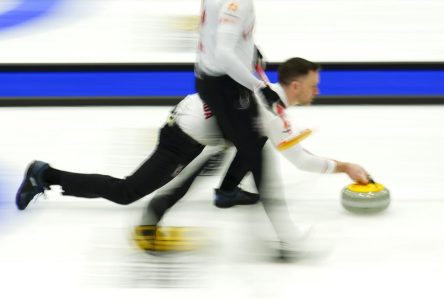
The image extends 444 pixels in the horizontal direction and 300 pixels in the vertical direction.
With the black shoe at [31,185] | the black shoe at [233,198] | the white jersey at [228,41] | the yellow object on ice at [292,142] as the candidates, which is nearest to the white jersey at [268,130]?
the yellow object on ice at [292,142]

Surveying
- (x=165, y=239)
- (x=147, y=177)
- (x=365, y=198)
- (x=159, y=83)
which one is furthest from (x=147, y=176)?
(x=159, y=83)

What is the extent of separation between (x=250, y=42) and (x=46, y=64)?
2.14m

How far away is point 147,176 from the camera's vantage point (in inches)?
96.3

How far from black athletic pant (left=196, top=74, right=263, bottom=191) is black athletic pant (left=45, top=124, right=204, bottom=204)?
0.18 metres

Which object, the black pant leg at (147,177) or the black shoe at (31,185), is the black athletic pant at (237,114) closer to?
the black pant leg at (147,177)

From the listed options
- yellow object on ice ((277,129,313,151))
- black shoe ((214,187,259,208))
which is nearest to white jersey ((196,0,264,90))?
yellow object on ice ((277,129,313,151))

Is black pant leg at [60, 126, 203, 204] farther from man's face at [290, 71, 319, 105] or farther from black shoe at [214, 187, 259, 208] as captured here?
man's face at [290, 71, 319, 105]

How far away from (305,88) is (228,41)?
0.37m

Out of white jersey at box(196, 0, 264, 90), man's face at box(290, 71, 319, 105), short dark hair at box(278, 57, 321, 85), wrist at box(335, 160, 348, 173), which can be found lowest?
wrist at box(335, 160, 348, 173)

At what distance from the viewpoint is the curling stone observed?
8.17 feet

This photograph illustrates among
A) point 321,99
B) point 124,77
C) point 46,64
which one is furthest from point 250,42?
point 46,64

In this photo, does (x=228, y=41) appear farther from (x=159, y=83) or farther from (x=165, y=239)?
(x=159, y=83)

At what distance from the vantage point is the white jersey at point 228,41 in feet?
7.18

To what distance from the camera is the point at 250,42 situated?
2.34m
